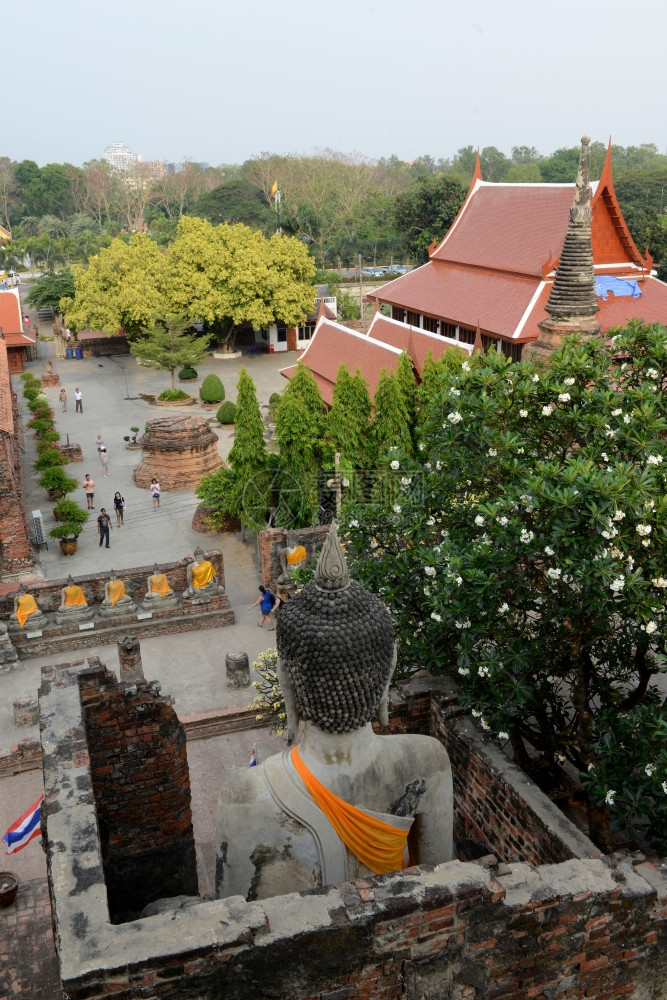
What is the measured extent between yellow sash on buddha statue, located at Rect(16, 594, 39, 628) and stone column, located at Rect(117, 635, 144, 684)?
161 inches

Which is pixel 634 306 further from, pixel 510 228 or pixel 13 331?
pixel 13 331

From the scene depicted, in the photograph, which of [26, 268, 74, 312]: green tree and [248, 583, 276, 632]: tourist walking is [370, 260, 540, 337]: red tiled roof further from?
[26, 268, 74, 312]: green tree

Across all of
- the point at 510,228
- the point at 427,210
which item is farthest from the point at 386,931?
the point at 427,210

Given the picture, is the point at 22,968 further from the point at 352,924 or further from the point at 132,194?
the point at 132,194

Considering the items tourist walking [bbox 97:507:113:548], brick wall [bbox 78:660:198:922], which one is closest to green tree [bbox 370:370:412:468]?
tourist walking [bbox 97:507:113:548]

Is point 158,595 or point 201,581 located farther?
point 201,581

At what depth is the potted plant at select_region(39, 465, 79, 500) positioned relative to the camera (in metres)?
24.1

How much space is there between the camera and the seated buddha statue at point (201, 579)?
1662cm

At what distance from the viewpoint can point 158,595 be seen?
16.5 metres

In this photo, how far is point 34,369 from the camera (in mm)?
44188

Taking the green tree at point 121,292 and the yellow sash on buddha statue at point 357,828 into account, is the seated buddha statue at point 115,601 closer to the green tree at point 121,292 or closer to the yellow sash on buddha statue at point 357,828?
the yellow sash on buddha statue at point 357,828

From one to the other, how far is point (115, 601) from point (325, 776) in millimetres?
11711

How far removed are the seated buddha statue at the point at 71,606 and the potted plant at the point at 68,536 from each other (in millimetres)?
4923

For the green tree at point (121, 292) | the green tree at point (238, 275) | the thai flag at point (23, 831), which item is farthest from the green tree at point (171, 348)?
the thai flag at point (23, 831)
